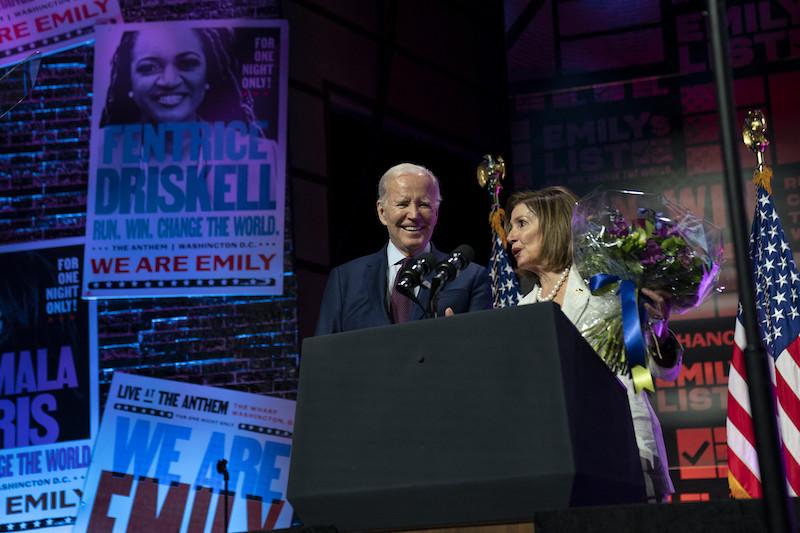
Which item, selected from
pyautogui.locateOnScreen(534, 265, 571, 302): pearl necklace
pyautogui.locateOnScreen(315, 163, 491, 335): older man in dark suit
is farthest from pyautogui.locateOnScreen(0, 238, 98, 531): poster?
pyautogui.locateOnScreen(534, 265, 571, 302): pearl necklace

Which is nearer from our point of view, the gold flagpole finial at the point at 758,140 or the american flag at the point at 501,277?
the gold flagpole finial at the point at 758,140

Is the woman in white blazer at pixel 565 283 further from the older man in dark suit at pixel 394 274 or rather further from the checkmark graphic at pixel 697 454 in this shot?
the checkmark graphic at pixel 697 454

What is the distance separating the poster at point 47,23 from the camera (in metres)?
5.27

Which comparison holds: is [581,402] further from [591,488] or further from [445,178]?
[445,178]

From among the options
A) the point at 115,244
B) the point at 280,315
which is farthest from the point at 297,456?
the point at 115,244

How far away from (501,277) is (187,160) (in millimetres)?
1694

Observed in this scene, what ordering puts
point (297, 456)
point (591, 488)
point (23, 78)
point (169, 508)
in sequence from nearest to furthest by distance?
point (591, 488) < point (297, 456) < point (23, 78) < point (169, 508)

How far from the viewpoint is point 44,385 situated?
4.96 metres

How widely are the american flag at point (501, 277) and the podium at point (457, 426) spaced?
126 inches

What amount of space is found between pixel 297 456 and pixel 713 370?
Result: 13.4 ft

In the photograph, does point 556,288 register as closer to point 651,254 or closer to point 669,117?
point 651,254

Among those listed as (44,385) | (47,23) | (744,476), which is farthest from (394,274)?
Result: (47,23)

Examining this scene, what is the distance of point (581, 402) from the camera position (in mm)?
1309

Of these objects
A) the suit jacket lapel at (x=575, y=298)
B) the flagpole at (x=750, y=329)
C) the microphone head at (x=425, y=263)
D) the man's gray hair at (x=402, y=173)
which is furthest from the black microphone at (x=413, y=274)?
the man's gray hair at (x=402, y=173)
